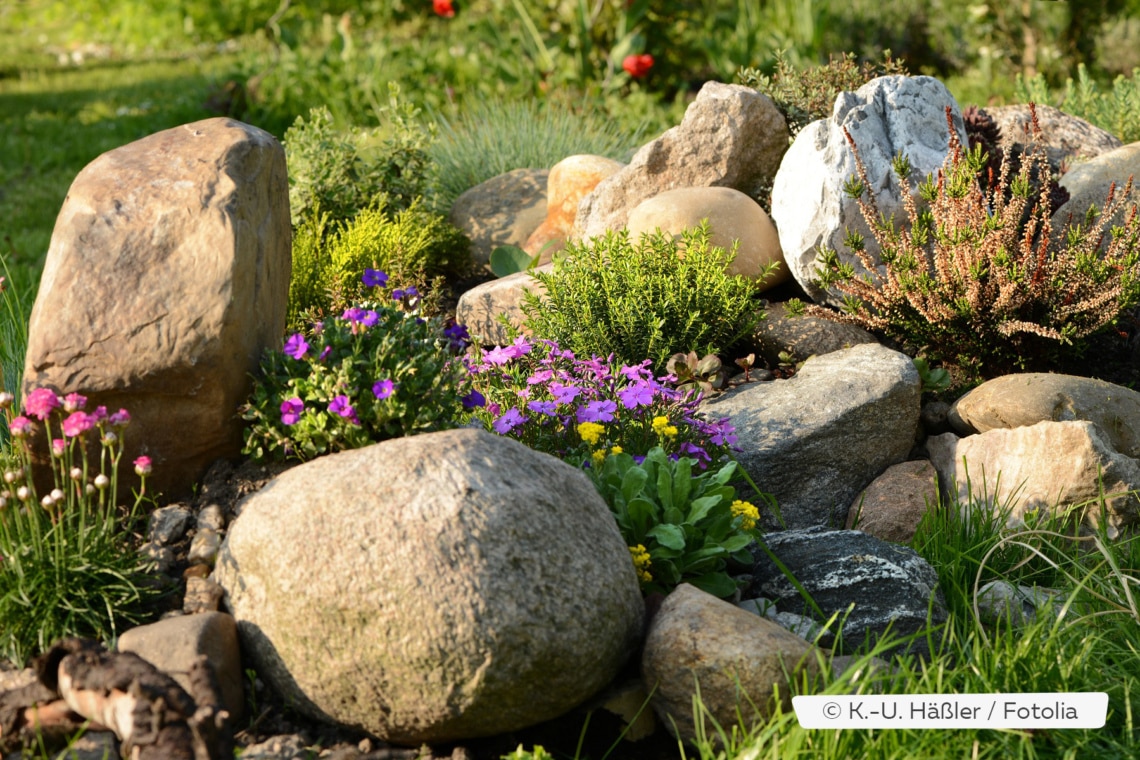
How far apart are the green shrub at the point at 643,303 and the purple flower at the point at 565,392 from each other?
0.77 m

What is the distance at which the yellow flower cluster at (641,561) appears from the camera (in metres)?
3.21

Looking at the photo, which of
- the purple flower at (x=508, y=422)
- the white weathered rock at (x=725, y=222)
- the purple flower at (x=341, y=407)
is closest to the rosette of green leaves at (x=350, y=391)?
the purple flower at (x=341, y=407)

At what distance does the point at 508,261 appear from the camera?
598cm

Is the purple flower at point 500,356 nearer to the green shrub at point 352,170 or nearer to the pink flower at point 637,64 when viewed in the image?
the green shrub at point 352,170

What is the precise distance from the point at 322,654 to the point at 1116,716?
6.88 ft

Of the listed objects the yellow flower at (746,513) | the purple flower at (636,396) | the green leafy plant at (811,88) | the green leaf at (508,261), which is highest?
the green leafy plant at (811,88)

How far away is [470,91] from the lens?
9.79 metres

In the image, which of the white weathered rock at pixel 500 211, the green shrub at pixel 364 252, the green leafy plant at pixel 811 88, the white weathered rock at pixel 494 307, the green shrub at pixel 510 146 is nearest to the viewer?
the white weathered rock at pixel 494 307

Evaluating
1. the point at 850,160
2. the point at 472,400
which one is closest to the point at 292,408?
the point at 472,400

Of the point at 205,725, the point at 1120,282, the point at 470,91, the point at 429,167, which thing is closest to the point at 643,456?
the point at 205,725

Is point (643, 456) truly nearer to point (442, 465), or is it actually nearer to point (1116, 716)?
point (442, 465)

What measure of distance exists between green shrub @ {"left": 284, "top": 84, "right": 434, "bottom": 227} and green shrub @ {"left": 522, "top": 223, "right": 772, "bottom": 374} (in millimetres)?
1834

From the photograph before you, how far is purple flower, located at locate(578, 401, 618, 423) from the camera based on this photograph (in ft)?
12.3

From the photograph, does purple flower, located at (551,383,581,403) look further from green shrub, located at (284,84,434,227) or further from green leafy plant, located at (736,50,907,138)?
green leafy plant, located at (736,50,907,138)
